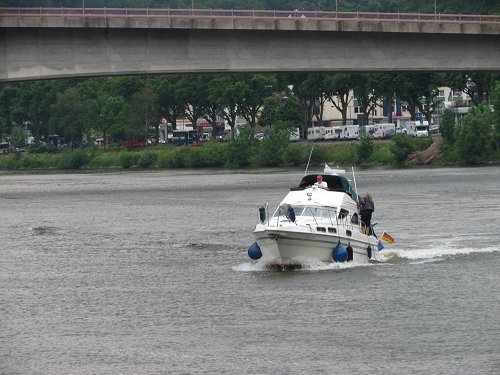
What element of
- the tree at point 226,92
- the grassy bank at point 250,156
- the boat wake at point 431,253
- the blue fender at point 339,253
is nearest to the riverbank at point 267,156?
the grassy bank at point 250,156

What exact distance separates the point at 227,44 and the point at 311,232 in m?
51.1

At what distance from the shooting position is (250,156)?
159250mm

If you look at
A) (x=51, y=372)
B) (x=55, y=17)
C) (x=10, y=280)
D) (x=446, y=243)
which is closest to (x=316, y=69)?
(x=55, y=17)

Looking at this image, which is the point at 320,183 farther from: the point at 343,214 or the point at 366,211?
the point at 343,214

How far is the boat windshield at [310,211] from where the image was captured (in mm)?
51938

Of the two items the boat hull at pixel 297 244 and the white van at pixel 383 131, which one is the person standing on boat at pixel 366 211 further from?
the white van at pixel 383 131

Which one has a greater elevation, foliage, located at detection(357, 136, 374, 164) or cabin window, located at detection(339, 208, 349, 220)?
cabin window, located at detection(339, 208, 349, 220)

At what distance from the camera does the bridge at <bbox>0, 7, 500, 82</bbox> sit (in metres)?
94.4

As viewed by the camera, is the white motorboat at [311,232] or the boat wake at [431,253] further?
the boat wake at [431,253]

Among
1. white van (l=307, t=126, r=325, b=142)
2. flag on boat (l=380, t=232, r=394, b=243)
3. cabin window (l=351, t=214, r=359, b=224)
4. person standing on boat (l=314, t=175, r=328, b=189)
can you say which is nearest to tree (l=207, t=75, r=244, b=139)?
white van (l=307, t=126, r=325, b=142)

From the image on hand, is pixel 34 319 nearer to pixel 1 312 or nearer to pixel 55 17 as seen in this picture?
pixel 1 312

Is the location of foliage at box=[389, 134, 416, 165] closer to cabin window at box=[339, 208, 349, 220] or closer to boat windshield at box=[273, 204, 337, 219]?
cabin window at box=[339, 208, 349, 220]

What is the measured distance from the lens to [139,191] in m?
108

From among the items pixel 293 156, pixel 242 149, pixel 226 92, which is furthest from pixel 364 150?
pixel 226 92
